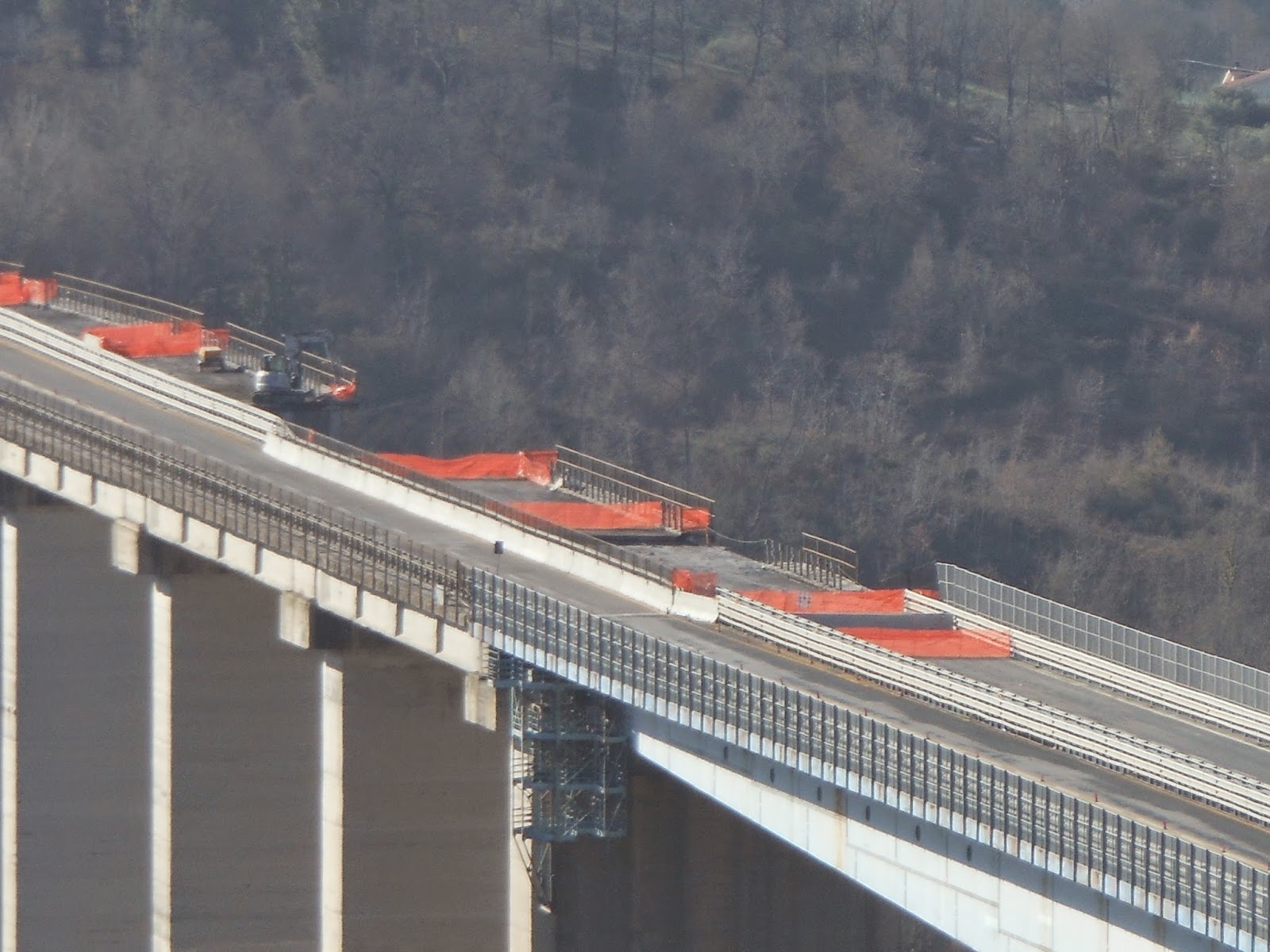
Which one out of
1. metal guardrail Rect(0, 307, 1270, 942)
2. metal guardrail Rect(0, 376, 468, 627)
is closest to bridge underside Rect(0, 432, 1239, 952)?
metal guardrail Rect(0, 376, 468, 627)

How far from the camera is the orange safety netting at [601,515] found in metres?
45.5

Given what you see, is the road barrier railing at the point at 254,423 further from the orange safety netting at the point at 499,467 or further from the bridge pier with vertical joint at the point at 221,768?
the bridge pier with vertical joint at the point at 221,768

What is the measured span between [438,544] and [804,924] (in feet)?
28.2

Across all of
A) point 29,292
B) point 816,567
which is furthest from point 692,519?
point 29,292

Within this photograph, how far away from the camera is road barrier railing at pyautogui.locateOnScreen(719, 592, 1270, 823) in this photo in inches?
1092

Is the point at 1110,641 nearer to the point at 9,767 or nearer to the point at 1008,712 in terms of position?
the point at 1008,712

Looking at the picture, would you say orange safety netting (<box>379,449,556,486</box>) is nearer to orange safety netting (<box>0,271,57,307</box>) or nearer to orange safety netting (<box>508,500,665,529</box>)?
orange safety netting (<box>508,500,665,529</box>)

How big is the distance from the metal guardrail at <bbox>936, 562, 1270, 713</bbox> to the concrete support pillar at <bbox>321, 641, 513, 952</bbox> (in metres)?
7.35

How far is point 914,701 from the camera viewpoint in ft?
106

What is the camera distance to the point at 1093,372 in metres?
113

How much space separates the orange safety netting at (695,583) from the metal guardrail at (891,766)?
130 inches

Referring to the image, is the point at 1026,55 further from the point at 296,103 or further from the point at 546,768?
the point at 546,768

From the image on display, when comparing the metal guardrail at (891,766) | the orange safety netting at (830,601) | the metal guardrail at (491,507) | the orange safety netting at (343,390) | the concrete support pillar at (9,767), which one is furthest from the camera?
the orange safety netting at (343,390)

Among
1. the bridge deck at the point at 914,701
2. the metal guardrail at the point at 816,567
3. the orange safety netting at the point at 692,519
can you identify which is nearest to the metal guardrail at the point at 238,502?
the bridge deck at the point at 914,701
